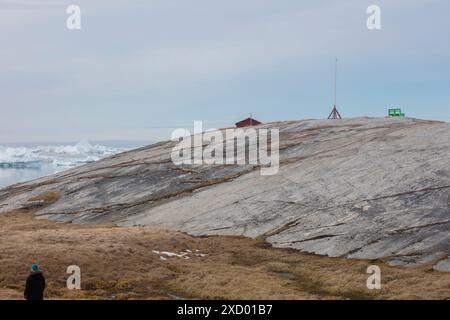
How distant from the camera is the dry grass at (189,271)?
81.5 feet

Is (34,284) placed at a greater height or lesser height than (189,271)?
greater

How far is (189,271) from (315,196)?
55.4 ft

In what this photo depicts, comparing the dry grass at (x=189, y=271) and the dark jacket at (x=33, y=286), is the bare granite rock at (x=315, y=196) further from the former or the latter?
the dark jacket at (x=33, y=286)

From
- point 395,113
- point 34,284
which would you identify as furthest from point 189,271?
point 395,113

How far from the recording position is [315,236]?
36.2 metres

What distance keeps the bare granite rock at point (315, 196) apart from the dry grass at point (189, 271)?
9.45 ft

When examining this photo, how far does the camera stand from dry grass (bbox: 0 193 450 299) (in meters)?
24.8

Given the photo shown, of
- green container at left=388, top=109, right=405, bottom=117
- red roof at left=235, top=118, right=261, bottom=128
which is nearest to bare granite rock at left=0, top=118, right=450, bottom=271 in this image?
green container at left=388, top=109, right=405, bottom=117

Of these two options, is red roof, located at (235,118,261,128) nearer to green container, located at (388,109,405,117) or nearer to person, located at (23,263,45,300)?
green container, located at (388,109,405,117)

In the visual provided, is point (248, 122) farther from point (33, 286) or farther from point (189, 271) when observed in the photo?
point (33, 286)

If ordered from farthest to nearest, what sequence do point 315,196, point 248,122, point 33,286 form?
1. point 248,122
2. point 315,196
3. point 33,286

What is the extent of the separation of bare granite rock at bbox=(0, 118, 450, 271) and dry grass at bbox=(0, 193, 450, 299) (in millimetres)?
2882

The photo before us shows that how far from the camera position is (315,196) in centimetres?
4238

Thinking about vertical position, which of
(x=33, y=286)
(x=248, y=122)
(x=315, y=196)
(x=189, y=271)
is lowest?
(x=189, y=271)
